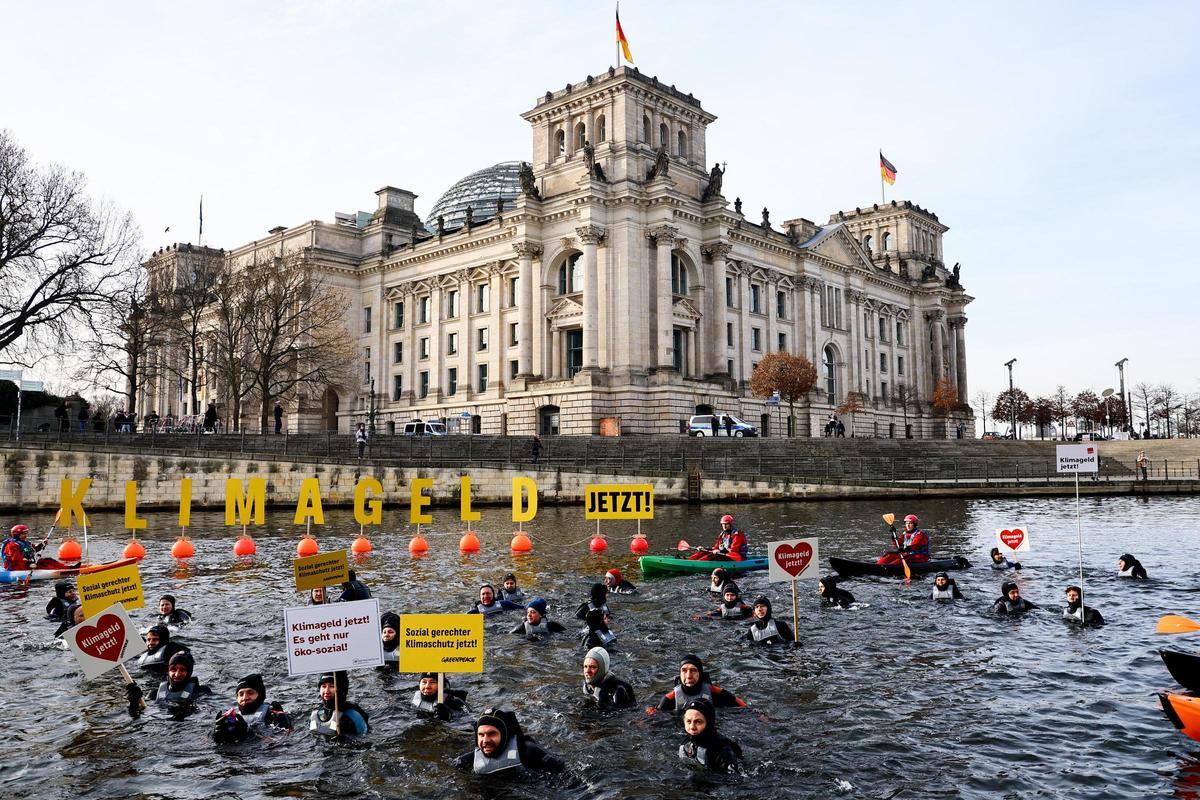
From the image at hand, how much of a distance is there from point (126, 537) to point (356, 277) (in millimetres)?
55791

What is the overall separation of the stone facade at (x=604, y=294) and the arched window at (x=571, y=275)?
126 millimetres

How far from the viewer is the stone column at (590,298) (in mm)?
63156

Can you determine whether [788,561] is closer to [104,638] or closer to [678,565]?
[678,565]

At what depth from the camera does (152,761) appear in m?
10.3

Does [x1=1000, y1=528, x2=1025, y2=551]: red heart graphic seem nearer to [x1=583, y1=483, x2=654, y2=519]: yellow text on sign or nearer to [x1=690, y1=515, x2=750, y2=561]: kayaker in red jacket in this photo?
[x1=690, y1=515, x2=750, y2=561]: kayaker in red jacket

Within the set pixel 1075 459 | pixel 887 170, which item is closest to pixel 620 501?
pixel 1075 459

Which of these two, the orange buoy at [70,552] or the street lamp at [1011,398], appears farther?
the street lamp at [1011,398]

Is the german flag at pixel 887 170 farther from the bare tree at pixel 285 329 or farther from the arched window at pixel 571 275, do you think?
the bare tree at pixel 285 329

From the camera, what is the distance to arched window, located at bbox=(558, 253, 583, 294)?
219ft

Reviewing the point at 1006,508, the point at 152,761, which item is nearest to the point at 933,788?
the point at 152,761

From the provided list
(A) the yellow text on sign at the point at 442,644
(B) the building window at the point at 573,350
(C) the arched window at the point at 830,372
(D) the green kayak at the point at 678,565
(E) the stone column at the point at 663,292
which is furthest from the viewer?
(C) the arched window at the point at 830,372

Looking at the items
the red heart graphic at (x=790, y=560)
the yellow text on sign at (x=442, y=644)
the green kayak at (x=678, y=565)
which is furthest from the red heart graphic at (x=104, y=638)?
the green kayak at (x=678, y=565)

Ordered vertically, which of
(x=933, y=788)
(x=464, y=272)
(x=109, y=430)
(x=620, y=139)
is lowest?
(x=933, y=788)

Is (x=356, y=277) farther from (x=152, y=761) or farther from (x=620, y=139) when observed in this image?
(x=152, y=761)
